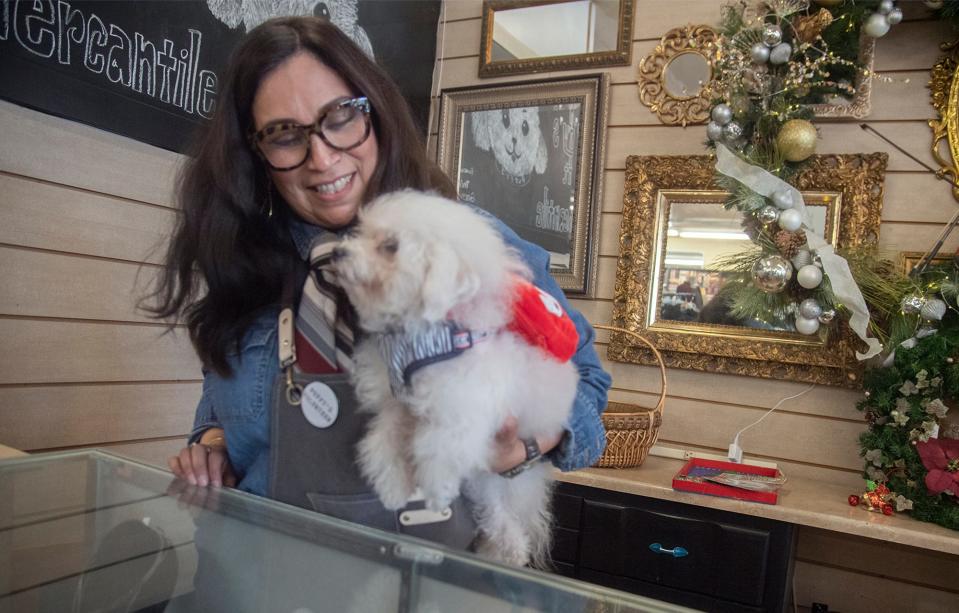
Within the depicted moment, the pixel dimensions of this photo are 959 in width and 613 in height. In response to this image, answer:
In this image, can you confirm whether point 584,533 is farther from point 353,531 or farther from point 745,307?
point 353,531

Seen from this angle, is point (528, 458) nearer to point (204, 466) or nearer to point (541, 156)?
point (204, 466)

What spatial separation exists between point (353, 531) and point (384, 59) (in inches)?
94.7

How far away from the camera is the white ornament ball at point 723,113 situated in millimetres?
2158

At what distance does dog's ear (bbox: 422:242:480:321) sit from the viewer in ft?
2.39

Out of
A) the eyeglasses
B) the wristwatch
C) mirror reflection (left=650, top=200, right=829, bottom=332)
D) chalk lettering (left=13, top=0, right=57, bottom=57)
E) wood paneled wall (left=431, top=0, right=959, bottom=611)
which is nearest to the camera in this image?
the wristwatch

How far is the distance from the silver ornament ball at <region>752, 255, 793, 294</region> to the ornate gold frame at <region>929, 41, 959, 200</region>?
613mm

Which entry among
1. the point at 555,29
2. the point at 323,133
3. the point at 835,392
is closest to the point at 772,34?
the point at 555,29

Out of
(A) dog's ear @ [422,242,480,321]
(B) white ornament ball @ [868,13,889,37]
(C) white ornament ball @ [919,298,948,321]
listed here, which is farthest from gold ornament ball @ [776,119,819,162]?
(A) dog's ear @ [422,242,480,321]

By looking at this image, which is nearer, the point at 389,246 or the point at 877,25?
the point at 389,246

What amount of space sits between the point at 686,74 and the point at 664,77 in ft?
0.27

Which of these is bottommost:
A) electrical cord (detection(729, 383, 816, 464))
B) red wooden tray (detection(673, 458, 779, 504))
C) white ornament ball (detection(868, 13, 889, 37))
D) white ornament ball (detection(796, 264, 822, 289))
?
red wooden tray (detection(673, 458, 779, 504))

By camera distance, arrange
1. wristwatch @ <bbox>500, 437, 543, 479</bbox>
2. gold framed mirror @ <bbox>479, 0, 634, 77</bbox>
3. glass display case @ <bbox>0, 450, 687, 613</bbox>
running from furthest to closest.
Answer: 1. gold framed mirror @ <bbox>479, 0, 634, 77</bbox>
2. wristwatch @ <bbox>500, 437, 543, 479</bbox>
3. glass display case @ <bbox>0, 450, 687, 613</bbox>

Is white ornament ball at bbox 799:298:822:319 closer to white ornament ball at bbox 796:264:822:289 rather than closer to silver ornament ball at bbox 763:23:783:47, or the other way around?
white ornament ball at bbox 796:264:822:289

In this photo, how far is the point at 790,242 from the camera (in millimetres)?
2086
